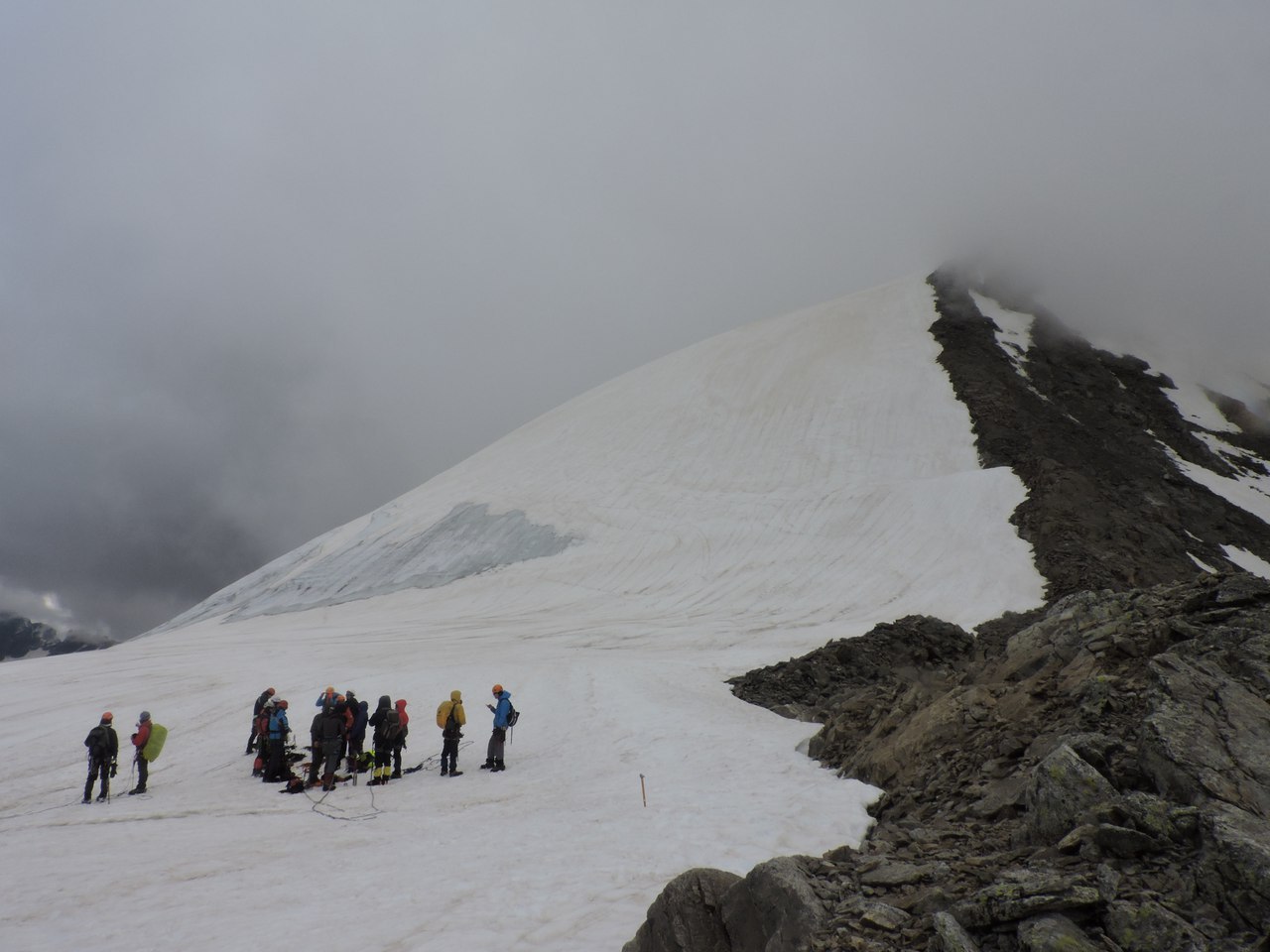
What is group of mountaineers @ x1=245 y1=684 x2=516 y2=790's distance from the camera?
34.2 ft

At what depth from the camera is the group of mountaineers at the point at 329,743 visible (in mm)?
9922

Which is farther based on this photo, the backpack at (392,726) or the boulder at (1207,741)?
the backpack at (392,726)

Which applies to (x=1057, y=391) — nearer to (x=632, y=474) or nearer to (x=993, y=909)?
(x=632, y=474)

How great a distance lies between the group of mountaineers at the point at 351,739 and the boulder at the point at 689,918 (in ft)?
19.7

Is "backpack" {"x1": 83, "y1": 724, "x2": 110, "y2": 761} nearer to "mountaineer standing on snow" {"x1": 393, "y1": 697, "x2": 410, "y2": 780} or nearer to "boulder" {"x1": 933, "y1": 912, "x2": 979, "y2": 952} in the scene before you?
"mountaineer standing on snow" {"x1": 393, "y1": 697, "x2": 410, "y2": 780}

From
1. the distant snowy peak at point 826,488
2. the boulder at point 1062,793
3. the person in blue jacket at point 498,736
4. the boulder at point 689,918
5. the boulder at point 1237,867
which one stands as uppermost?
the distant snowy peak at point 826,488

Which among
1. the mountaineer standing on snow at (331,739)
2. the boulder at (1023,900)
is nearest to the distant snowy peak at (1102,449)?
the mountaineer standing on snow at (331,739)

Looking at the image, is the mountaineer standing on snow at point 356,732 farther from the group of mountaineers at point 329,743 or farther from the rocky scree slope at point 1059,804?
the rocky scree slope at point 1059,804

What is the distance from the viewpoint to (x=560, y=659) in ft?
65.8

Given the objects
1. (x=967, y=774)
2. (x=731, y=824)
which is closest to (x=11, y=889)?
(x=731, y=824)

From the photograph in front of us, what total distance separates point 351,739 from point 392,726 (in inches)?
34.5

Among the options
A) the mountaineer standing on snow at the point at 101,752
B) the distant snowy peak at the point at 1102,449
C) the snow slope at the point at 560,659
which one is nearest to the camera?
the snow slope at the point at 560,659

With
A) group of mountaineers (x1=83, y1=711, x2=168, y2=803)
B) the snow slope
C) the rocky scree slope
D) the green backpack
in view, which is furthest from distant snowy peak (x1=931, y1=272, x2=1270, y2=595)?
group of mountaineers (x1=83, y1=711, x2=168, y2=803)

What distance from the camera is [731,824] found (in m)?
7.89
